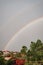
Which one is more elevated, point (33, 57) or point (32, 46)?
point (32, 46)

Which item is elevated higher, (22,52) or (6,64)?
(22,52)

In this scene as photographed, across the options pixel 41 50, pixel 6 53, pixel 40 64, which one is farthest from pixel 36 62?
pixel 6 53

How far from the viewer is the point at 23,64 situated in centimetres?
131

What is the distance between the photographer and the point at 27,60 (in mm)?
1364

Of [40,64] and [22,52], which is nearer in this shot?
[40,64]

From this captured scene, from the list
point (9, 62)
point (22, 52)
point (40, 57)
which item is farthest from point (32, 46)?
point (9, 62)

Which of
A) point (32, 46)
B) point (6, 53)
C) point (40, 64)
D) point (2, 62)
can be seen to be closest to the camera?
point (40, 64)

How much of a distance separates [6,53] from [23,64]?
47 centimetres

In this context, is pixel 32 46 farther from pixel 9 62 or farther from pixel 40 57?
pixel 9 62

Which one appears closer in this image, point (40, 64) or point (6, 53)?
point (40, 64)

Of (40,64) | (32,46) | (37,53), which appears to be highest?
(32,46)

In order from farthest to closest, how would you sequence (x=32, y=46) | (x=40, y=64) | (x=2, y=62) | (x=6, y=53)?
(x=6, y=53) < (x=32, y=46) < (x=2, y=62) < (x=40, y=64)

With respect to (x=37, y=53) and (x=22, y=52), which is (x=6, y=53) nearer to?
(x=22, y=52)

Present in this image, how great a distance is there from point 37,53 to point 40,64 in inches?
5.5
